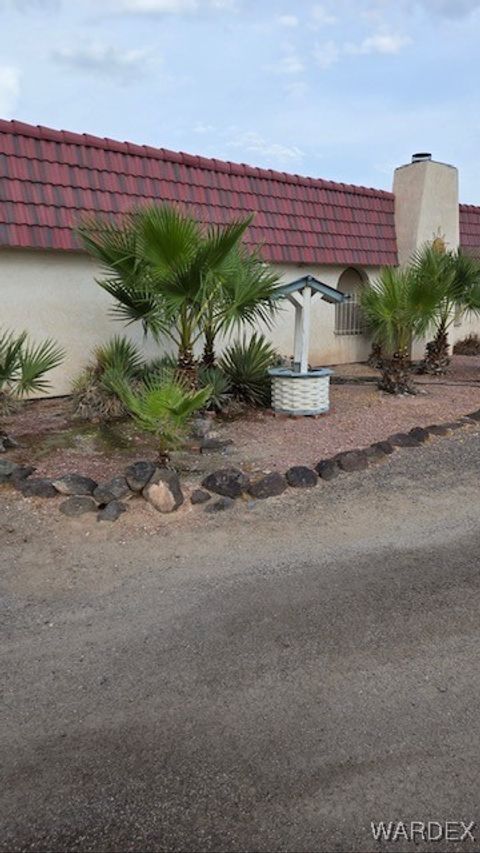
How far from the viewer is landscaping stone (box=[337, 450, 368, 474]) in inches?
268

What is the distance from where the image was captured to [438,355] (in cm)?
1414

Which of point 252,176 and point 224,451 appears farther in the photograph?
point 252,176

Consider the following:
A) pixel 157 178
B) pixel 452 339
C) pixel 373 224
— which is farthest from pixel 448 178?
pixel 157 178

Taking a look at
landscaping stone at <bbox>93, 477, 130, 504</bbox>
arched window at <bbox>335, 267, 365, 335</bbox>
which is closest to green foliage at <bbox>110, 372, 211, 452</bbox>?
landscaping stone at <bbox>93, 477, 130, 504</bbox>

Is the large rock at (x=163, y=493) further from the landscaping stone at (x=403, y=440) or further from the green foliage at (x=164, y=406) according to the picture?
the landscaping stone at (x=403, y=440)

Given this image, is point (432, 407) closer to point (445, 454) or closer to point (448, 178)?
point (445, 454)

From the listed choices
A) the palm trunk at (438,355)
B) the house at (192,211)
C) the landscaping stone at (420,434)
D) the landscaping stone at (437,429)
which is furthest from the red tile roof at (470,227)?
the landscaping stone at (420,434)

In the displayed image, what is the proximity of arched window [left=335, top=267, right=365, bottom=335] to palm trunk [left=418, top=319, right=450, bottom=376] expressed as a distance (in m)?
1.92

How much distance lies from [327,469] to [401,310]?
186 inches

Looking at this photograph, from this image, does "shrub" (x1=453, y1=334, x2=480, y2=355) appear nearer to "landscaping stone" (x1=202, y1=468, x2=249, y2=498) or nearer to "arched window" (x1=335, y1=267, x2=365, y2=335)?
"arched window" (x1=335, y1=267, x2=365, y2=335)

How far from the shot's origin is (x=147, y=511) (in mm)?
5543

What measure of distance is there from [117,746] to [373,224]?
46.6ft

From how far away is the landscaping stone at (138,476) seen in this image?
18.8 ft

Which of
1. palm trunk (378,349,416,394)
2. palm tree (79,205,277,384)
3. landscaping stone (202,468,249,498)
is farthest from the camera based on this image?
palm trunk (378,349,416,394)
